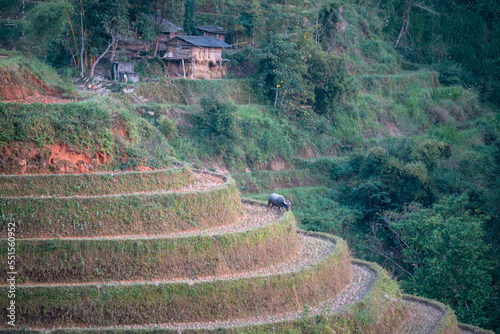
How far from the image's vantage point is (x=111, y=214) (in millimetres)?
15719

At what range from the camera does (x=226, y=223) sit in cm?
1800

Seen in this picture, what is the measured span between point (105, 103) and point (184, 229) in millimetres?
6429

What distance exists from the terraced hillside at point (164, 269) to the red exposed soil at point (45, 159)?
2.22 ft

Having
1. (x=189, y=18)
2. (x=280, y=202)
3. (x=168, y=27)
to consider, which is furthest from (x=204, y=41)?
(x=280, y=202)

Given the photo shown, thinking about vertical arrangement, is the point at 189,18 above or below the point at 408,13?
below

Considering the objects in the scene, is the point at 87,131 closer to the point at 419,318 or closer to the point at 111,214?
the point at 111,214

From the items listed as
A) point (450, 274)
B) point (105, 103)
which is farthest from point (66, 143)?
point (450, 274)

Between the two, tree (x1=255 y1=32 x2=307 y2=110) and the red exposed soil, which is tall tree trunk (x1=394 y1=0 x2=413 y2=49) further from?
the red exposed soil

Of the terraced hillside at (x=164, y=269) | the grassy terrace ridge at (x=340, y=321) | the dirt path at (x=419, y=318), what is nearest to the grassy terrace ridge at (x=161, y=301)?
the terraced hillside at (x=164, y=269)

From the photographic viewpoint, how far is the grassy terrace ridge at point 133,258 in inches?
567

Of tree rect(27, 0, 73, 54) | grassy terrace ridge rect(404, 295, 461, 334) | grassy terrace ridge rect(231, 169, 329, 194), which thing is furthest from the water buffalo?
tree rect(27, 0, 73, 54)

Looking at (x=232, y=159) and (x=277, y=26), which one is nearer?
(x=232, y=159)

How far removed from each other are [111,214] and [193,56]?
81.9 feet

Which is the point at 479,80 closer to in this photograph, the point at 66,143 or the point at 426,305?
the point at 426,305
